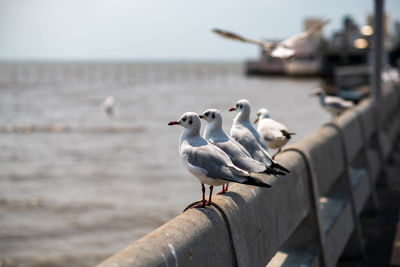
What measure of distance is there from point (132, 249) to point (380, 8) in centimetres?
862

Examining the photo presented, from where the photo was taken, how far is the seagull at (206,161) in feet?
10.2

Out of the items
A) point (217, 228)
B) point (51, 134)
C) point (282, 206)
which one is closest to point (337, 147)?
point (282, 206)

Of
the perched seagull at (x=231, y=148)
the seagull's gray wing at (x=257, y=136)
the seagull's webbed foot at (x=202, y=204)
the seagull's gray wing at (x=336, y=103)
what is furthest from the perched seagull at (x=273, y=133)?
the seagull's gray wing at (x=336, y=103)

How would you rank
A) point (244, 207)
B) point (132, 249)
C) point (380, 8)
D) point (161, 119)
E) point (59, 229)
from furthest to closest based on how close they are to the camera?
point (161, 119)
point (59, 229)
point (380, 8)
point (244, 207)
point (132, 249)

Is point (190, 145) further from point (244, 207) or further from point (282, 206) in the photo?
point (282, 206)

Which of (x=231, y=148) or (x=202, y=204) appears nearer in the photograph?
(x=202, y=204)

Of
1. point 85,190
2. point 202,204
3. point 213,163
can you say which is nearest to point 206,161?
point 213,163

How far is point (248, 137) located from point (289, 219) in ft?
2.26

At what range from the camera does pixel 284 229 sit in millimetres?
3809

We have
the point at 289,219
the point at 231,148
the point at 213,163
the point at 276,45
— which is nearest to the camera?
the point at 213,163

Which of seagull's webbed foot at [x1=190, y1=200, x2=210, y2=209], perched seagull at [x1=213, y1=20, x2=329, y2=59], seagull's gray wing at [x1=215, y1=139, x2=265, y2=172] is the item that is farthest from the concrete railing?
perched seagull at [x1=213, y1=20, x2=329, y2=59]

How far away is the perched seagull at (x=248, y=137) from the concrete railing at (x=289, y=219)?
0.64 feet

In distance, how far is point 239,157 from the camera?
137 inches

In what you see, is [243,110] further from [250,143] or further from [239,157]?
[239,157]
